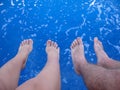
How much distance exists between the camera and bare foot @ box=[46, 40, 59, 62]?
206cm

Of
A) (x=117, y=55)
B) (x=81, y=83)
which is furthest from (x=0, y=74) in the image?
(x=117, y=55)

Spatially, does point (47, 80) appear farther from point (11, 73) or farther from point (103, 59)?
point (103, 59)

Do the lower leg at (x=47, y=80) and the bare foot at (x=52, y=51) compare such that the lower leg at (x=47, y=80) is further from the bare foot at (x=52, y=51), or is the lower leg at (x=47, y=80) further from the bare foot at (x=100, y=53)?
the bare foot at (x=100, y=53)

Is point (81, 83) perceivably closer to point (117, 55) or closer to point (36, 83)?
point (117, 55)

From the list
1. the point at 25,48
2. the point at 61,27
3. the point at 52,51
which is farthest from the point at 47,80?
the point at 61,27

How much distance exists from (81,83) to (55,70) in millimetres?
494

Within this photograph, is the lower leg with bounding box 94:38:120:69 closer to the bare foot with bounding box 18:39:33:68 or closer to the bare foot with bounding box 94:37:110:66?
the bare foot with bounding box 94:37:110:66

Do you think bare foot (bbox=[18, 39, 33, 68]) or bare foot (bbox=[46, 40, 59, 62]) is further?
bare foot (bbox=[18, 39, 33, 68])

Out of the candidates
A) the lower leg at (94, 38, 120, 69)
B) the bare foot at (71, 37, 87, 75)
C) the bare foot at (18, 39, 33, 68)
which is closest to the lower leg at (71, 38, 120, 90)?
the bare foot at (71, 37, 87, 75)

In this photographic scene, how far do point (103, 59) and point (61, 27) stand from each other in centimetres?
79

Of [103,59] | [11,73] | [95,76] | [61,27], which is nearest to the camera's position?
[95,76]

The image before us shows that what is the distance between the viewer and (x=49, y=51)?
229 centimetres

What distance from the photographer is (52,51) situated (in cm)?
226

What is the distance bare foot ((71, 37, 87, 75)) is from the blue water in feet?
0.30
